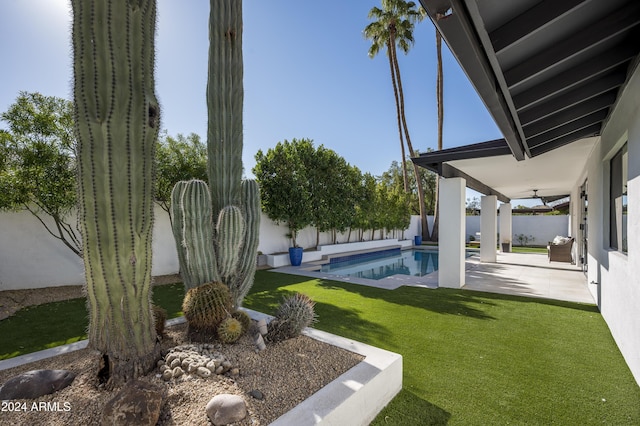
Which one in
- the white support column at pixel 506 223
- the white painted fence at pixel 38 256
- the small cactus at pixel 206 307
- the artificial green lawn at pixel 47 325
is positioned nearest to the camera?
the small cactus at pixel 206 307

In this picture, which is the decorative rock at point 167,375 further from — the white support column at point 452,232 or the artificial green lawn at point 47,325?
the white support column at point 452,232

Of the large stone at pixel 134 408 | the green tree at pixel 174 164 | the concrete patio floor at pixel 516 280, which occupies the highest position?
the green tree at pixel 174 164

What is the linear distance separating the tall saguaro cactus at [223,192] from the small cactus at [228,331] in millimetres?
692

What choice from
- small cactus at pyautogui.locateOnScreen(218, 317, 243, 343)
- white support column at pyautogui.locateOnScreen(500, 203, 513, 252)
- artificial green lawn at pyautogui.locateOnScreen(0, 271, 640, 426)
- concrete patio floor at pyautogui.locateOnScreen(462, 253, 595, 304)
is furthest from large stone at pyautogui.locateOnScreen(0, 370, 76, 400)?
white support column at pyautogui.locateOnScreen(500, 203, 513, 252)

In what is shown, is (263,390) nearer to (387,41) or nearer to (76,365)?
(76,365)

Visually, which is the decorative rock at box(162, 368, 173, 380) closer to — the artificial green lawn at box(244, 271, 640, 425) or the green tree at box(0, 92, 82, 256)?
the artificial green lawn at box(244, 271, 640, 425)

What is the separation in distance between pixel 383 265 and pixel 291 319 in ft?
36.6

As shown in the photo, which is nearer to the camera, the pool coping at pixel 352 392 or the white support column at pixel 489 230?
the pool coping at pixel 352 392

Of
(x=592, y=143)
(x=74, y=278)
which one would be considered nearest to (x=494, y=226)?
(x=592, y=143)

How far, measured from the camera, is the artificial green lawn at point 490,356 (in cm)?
302

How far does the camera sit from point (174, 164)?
934 cm

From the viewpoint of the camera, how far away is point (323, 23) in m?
10.9

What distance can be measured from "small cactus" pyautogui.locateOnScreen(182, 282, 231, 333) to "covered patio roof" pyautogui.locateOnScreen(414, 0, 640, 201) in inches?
147

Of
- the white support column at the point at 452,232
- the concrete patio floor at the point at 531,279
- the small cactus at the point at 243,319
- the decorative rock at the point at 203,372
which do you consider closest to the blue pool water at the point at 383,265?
the concrete patio floor at the point at 531,279
